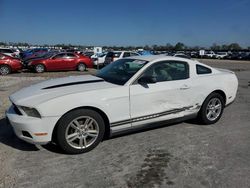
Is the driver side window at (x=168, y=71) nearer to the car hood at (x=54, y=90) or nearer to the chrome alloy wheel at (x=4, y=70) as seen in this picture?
the car hood at (x=54, y=90)

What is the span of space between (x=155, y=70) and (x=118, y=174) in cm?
217

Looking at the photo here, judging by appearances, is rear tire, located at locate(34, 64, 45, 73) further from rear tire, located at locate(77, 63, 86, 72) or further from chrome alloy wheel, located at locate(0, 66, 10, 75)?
rear tire, located at locate(77, 63, 86, 72)

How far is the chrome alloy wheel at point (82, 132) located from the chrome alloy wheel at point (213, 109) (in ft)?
8.70

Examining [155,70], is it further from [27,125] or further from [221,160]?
[27,125]

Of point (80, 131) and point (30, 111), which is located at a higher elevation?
point (30, 111)

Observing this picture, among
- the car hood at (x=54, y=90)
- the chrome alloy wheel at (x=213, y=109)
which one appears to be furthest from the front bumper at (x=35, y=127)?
the chrome alloy wheel at (x=213, y=109)

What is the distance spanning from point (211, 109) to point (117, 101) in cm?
240

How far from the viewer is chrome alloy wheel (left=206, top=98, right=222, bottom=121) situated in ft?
18.9

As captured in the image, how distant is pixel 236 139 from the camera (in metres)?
4.97

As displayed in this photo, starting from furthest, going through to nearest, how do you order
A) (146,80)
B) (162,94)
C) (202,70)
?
(202,70) → (162,94) → (146,80)

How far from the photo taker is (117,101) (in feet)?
14.6

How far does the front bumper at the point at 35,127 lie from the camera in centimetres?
394

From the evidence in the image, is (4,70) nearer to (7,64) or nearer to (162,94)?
(7,64)

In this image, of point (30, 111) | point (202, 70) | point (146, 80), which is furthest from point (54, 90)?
point (202, 70)
